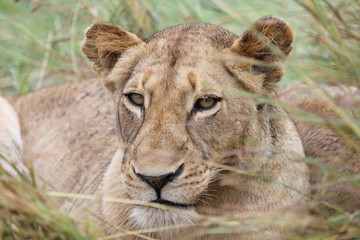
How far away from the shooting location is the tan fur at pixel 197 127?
130 inches

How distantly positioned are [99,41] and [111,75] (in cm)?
23

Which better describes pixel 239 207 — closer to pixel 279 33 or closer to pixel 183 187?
pixel 183 187

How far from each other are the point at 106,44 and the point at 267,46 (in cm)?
107

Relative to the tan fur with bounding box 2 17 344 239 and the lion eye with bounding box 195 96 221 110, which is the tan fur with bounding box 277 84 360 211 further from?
the lion eye with bounding box 195 96 221 110

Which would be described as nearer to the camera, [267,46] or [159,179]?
[159,179]

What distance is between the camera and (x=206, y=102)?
3.52 m

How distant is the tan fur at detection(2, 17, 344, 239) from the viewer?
10.8 ft

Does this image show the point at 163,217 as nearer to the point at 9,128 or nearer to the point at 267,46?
the point at 267,46

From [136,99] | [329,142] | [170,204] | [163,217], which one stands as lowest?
[329,142]

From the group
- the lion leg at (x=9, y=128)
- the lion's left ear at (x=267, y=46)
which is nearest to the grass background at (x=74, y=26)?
the lion leg at (x=9, y=128)

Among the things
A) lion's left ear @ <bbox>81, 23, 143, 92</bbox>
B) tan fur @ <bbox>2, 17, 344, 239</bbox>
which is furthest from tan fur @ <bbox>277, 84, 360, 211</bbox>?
lion's left ear @ <bbox>81, 23, 143, 92</bbox>

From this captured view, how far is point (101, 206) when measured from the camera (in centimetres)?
405

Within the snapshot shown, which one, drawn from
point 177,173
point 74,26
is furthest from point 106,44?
point 74,26

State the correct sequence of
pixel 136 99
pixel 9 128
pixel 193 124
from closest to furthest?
pixel 193 124 < pixel 136 99 < pixel 9 128
